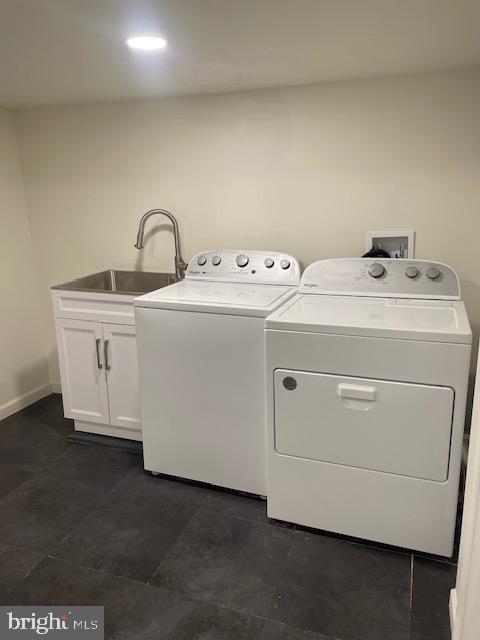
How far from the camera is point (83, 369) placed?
2742mm

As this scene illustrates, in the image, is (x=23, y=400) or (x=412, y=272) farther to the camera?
(x=23, y=400)

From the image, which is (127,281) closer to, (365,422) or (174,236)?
(174,236)

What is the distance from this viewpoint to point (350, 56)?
78.9 inches

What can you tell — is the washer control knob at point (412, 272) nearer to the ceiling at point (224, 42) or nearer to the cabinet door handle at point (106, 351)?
the ceiling at point (224, 42)

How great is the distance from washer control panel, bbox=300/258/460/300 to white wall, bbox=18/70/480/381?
0.25 meters

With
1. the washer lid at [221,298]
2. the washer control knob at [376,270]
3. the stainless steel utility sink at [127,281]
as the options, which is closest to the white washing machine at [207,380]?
the washer lid at [221,298]

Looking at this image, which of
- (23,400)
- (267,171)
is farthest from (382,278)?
(23,400)

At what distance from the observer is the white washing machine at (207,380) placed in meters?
2.12

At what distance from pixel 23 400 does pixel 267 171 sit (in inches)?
86.3

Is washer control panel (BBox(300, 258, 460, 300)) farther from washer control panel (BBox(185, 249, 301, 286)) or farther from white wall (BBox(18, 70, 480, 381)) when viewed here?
white wall (BBox(18, 70, 480, 381))

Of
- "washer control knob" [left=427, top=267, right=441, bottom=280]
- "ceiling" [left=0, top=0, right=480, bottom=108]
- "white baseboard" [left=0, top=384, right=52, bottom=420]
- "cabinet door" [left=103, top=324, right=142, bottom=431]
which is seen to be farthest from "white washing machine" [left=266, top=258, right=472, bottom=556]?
"white baseboard" [left=0, top=384, right=52, bottom=420]

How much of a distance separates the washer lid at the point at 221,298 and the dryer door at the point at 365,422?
32cm

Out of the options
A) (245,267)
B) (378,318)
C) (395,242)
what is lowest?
(378,318)

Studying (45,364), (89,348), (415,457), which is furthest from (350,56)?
(45,364)
